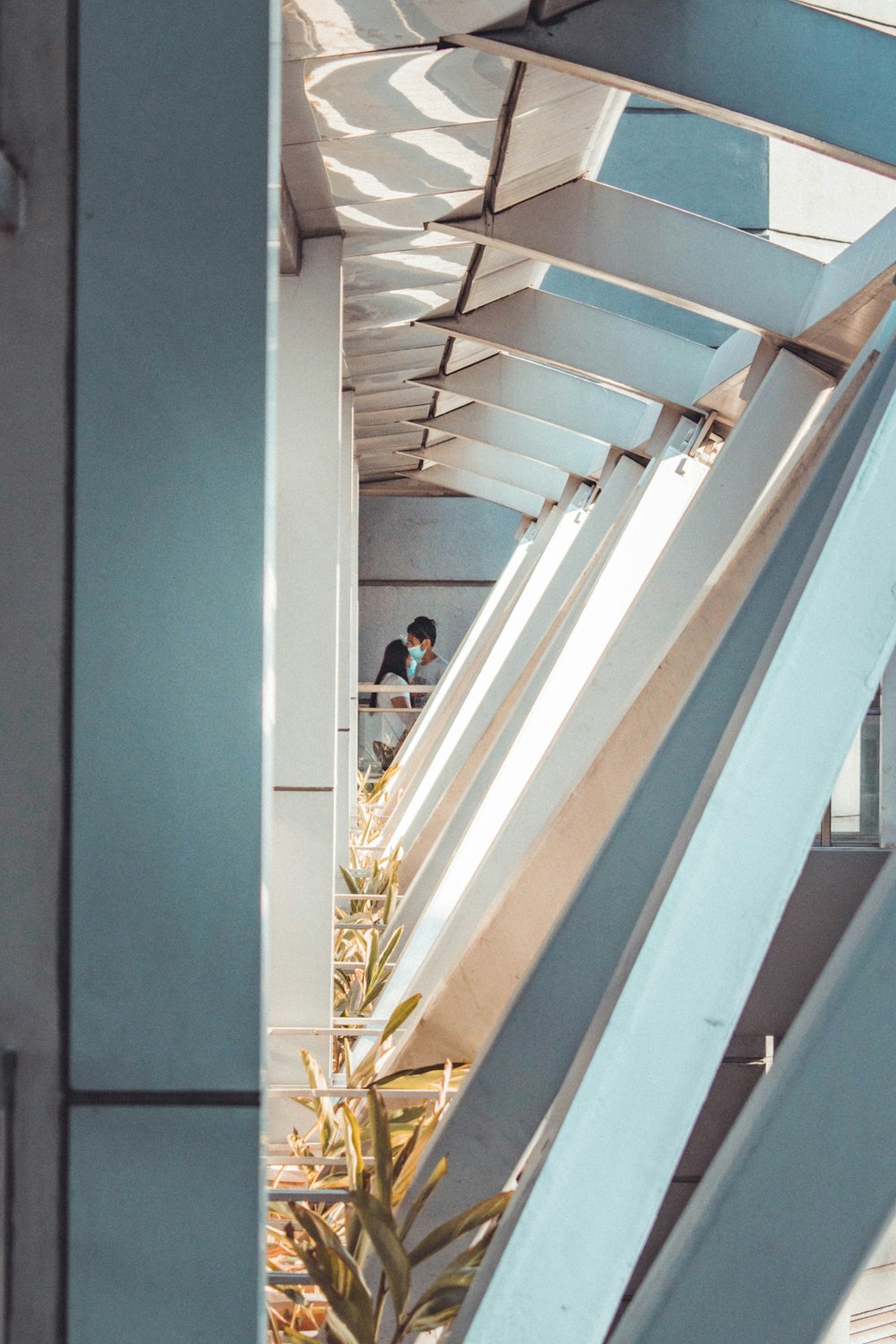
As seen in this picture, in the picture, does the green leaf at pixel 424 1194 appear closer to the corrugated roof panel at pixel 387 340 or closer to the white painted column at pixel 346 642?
the corrugated roof panel at pixel 387 340

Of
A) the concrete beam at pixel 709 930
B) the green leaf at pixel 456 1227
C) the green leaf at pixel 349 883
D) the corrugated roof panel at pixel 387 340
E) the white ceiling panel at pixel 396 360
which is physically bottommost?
the green leaf at pixel 456 1227

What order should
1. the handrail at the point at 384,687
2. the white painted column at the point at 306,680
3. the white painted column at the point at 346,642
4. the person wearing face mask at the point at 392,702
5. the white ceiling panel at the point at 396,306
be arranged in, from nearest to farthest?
1. the white painted column at the point at 306,680
2. the white ceiling panel at the point at 396,306
3. the white painted column at the point at 346,642
4. the handrail at the point at 384,687
5. the person wearing face mask at the point at 392,702

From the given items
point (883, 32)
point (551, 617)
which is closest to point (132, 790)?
point (883, 32)

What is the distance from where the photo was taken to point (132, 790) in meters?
0.98

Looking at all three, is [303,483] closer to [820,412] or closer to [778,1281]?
[820,412]

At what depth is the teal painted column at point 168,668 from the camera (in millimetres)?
965

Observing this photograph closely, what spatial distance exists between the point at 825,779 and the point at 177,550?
0.94 metres

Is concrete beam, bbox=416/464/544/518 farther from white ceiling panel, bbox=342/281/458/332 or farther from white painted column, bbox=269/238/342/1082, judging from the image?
white painted column, bbox=269/238/342/1082

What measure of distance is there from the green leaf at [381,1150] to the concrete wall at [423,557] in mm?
9775

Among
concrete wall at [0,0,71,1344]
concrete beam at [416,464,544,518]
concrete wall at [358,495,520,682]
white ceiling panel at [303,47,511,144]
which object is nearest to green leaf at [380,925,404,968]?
white ceiling panel at [303,47,511,144]

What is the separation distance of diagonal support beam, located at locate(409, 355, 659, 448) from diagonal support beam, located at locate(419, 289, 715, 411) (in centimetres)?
98

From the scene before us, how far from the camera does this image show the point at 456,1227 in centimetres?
226

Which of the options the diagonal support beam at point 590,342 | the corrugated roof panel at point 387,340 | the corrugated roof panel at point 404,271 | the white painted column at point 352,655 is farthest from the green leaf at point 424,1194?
the white painted column at point 352,655

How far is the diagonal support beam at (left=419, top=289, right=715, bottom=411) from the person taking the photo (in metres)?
5.07
